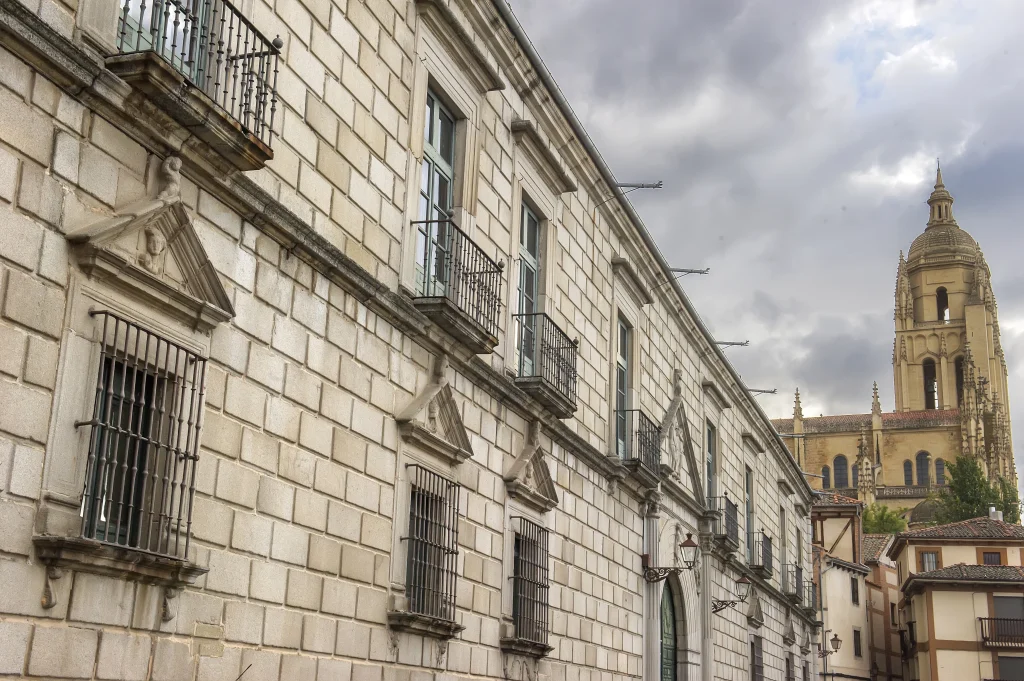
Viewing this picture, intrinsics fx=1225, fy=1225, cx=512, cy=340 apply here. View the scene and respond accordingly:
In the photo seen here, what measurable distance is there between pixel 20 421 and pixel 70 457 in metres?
0.41

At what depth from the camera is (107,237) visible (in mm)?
7316

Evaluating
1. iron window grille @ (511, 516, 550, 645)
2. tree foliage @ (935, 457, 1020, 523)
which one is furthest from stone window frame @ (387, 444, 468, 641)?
tree foliage @ (935, 457, 1020, 523)

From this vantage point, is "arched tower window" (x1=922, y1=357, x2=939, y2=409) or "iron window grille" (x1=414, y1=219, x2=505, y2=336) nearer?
"iron window grille" (x1=414, y1=219, x2=505, y2=336)

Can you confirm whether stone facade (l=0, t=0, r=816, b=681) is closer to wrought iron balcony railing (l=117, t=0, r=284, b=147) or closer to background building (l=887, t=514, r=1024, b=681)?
wrought iron balcony railing (l=117, t=0, r=284, b=147)

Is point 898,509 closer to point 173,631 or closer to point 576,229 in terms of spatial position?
point 576,229

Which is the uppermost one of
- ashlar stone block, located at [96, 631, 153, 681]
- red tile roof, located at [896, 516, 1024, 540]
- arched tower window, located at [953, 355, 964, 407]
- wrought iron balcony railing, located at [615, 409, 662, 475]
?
arched tower window, located at [953, 355, 964, 407]

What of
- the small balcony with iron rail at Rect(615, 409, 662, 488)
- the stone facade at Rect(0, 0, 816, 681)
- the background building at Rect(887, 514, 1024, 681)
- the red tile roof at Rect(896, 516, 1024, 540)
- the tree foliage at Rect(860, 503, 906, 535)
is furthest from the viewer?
the tree foliage at Rect(860, 503, 906, 535)

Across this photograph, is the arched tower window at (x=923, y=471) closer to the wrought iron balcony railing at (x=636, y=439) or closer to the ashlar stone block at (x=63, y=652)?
the wrought iron balcony railing at (x=636, y=439)

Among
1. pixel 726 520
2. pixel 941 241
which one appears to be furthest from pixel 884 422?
pixel 726 520

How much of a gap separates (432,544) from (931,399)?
11795cm

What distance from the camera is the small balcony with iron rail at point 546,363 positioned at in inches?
559

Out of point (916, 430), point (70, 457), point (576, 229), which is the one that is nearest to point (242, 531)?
point (70, 457)

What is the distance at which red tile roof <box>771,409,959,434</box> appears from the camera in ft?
355

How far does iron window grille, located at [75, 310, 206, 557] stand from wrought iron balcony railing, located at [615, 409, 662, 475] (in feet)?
36.0
